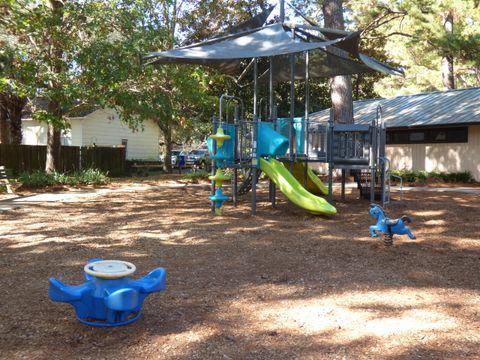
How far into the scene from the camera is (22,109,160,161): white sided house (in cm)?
2550

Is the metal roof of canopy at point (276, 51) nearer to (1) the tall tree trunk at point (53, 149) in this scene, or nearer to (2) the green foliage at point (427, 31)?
(2) the green foliage at point (427, 31)

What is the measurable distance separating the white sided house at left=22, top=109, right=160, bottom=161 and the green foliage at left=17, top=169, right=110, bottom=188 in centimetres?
717

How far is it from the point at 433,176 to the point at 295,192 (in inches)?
436

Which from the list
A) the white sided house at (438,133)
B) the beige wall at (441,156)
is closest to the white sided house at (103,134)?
the white sided house at (438,133)

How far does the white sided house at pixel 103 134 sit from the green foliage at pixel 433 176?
43.4ft

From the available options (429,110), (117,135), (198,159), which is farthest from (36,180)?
(198,159)

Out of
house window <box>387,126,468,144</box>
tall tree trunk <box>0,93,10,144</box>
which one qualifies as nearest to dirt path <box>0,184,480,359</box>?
house window <box>387,126,468,144</box>

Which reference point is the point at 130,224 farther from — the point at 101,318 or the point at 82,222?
the point at 101,318

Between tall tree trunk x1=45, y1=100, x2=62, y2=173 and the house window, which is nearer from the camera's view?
tall tree trunk x1=45, y1=100, x2=62, y2=173

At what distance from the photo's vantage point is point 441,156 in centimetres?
1912

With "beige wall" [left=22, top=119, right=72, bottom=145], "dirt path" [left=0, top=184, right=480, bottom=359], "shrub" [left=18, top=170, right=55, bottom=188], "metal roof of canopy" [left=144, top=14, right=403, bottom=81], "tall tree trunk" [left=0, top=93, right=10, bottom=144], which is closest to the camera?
"dirt path" [left=0, top=184, right=480, bottom=359]

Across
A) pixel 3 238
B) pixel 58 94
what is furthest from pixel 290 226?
pixel 58 94

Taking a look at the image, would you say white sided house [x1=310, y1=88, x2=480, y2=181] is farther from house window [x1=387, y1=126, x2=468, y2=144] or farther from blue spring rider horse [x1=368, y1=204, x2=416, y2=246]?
blue spring rider horse [x1=368, y1=204, x2=416, y2=246]

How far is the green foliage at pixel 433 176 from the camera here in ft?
58.7
